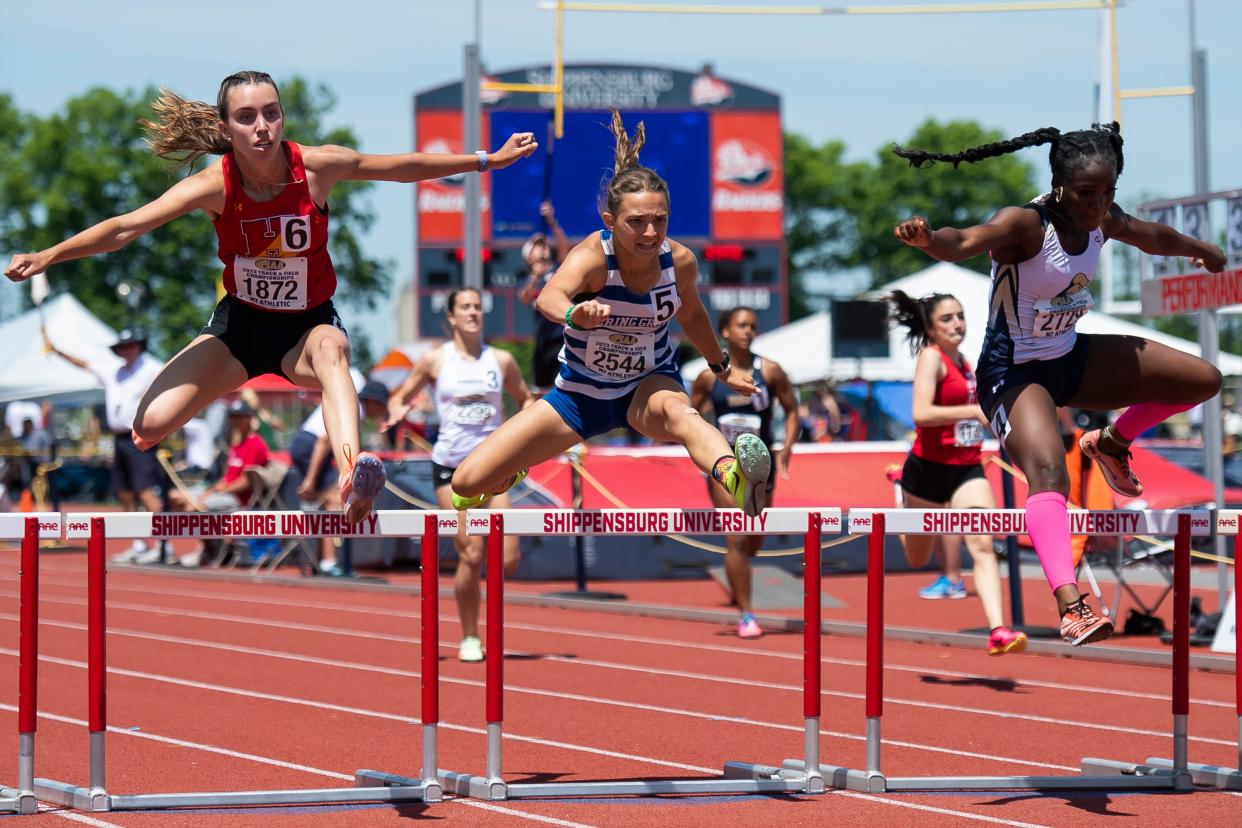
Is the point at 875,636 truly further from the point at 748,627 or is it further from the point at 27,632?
the point at 748,627

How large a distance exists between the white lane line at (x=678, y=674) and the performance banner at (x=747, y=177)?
18987 mm

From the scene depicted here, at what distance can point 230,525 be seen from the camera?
573 centimetres

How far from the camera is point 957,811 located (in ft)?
19.5

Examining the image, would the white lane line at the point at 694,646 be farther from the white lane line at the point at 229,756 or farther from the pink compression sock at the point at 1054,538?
the white lane line at the point at 229,756

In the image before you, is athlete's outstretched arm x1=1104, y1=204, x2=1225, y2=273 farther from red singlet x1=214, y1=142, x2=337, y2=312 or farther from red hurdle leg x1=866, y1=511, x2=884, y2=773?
red singlet x1=214, y1=142, x2=337, y2=312

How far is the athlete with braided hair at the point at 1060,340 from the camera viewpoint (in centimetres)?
576

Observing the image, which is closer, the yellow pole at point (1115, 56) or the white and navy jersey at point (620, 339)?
the white and navy jersey at point (620, 339)

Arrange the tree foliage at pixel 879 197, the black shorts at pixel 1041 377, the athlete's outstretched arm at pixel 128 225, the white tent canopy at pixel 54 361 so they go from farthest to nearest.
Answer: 1. the tree foliage at pixel 879 197
2. the white tent canopy at pixel 54 361
3. the black shorts at pixel 1041 377
4. the athlete's outstretched arm at pixel 128 225

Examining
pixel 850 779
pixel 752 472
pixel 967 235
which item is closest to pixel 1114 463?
pixel 967 235

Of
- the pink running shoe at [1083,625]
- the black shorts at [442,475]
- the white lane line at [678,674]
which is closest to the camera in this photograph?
the pink running shoe at [1083,625]

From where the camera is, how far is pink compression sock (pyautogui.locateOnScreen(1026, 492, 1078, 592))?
5727 millimetres

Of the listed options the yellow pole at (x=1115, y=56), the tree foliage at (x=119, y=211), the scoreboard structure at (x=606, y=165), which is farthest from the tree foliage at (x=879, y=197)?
the yellow pole at (x=1115, y=56)

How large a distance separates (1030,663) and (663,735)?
11.8 feet

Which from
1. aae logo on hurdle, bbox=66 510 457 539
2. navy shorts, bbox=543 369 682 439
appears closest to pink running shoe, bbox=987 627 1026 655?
navy shorts, bbox=543 369 682 439
